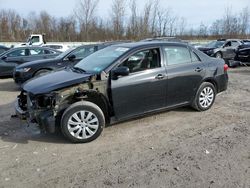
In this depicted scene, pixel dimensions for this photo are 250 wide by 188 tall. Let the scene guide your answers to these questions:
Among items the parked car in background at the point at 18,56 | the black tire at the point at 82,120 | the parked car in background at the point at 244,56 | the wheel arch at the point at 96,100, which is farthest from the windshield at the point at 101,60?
the parked car in background at the point at 244,56

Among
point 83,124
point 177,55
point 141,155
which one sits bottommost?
point 141,155

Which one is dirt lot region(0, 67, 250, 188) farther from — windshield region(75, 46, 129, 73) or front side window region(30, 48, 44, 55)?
front side window region(30, 48, 44, 55)

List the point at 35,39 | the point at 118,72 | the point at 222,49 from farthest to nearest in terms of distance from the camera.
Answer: the point at 35,39, the point at 222,49, the point at 118,72

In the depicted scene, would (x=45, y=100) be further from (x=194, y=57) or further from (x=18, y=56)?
(x=18, y=56)

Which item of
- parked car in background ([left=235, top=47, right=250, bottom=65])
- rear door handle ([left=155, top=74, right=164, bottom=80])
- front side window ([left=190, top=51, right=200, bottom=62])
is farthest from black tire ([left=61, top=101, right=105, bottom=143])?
parked car in background ([left=235, top=47, right=250, bottom=65])

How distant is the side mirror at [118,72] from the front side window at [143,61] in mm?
233

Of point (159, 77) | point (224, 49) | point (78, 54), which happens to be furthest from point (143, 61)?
point (224, 49)

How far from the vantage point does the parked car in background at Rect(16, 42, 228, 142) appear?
4.43 m

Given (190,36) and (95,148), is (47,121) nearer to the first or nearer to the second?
(95,148)

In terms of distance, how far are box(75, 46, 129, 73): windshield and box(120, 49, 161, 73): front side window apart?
0.72ft

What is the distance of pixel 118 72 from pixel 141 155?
4.85 ft

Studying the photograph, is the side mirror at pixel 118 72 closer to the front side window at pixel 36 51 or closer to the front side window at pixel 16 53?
the front side window at pixel 36 51

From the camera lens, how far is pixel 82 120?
14.8 feet

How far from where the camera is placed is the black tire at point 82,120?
4.41 meters
